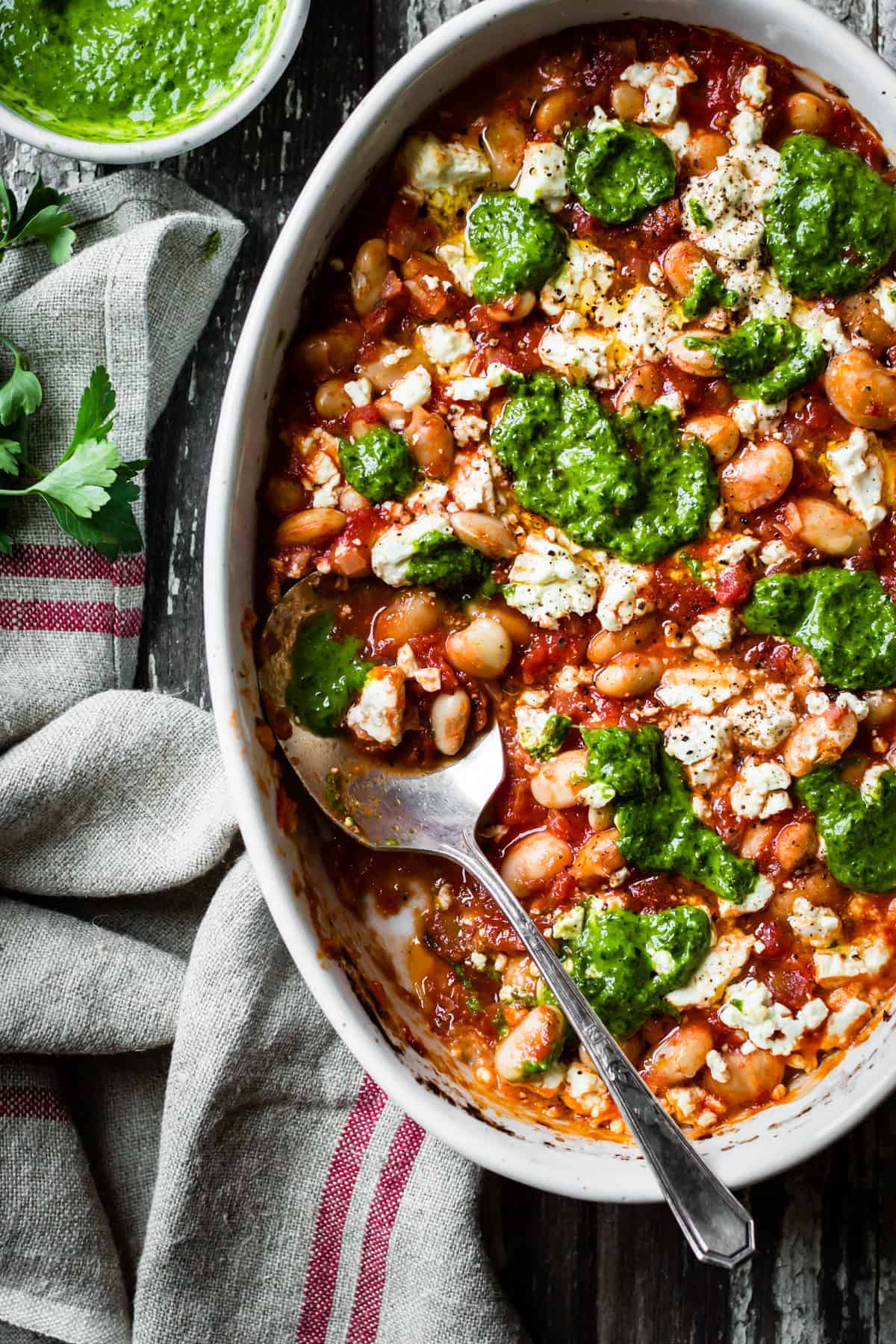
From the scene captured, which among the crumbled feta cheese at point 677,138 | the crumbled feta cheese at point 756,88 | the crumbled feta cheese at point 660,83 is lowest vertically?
the crumbled feta cheese at point 677,138

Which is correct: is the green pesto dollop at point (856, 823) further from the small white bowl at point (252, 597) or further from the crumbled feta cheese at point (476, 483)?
the crumbled feta cheese at point (476, 483)

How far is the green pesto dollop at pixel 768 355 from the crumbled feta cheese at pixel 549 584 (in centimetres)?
46

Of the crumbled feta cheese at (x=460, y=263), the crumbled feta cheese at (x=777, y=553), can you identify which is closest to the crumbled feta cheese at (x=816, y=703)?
the crumbled feta cheese at (x=777, y=553)

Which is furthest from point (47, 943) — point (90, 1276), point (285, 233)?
point (285, 233)

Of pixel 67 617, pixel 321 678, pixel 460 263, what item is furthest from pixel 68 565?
pixel 460 263

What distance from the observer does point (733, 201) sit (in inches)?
92.0

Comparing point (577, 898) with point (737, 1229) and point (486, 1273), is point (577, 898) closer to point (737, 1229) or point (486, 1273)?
point (737, 1229)

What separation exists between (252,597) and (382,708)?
342 mm

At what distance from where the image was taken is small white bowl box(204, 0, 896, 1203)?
224 centimetres

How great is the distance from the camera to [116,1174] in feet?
9.07

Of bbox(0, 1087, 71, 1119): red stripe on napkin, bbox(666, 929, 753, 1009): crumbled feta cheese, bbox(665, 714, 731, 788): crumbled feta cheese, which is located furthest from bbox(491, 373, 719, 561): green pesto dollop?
bbox(0, 1087, 71, 1119): red stripe on napkin

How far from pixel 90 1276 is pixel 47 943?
70 centimetres

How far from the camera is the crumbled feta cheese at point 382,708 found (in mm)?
2305

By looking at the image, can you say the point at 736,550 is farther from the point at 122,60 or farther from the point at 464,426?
the point at 122,60
